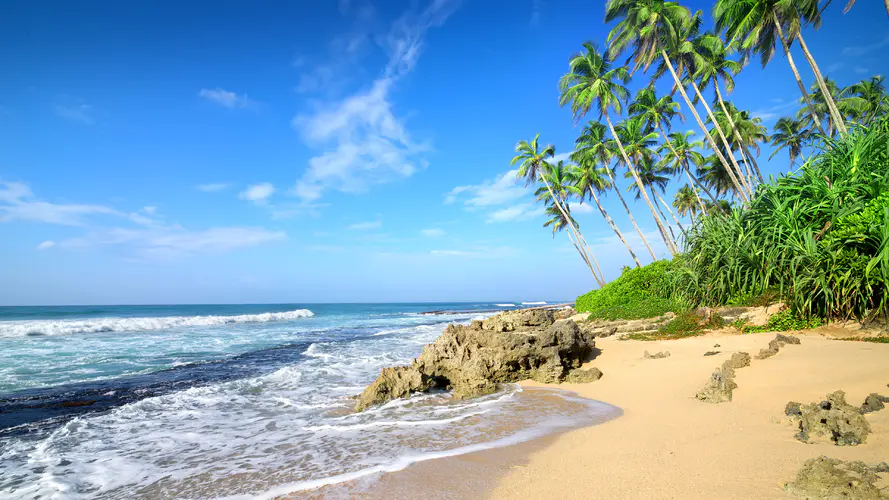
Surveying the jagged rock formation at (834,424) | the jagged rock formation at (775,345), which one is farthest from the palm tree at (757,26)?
the jagged rock formation at (834,424)

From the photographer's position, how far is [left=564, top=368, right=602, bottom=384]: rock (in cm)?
748

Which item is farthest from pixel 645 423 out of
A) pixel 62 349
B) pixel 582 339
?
pixel 62 349

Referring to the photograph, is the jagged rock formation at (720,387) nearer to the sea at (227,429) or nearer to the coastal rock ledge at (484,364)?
the sea at (227,429)

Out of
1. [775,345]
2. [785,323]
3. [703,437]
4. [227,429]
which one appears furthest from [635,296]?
[227,429]

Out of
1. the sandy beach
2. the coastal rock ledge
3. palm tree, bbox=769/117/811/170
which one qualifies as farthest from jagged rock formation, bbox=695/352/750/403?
palm tree, bbox=769/117/811/170

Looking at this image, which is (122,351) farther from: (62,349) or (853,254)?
(853,254)

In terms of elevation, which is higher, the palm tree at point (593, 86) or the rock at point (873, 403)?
the palm tree at point (593, 86)

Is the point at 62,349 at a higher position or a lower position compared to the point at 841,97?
lower

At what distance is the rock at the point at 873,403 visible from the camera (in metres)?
3.69

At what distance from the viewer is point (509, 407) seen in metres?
6.08

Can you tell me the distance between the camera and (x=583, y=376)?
24.6 ft

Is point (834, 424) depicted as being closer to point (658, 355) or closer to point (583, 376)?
point (583, 376)

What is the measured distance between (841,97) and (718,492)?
45.2 meters

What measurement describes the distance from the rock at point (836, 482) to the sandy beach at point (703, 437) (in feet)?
0.45
